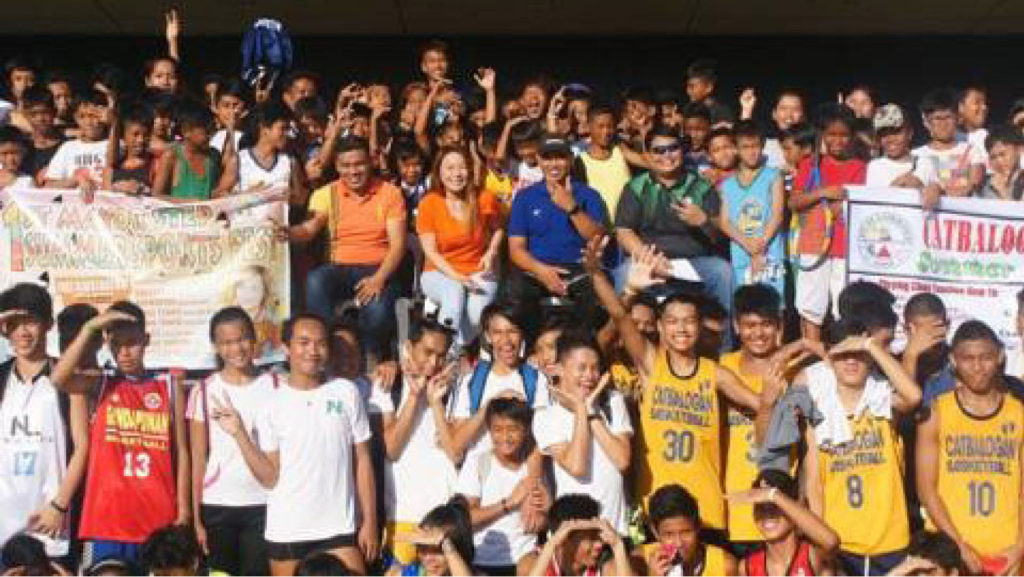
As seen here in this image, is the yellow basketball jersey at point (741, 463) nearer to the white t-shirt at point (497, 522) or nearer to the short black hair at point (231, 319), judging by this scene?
the white t-shirt at point (497, 522)

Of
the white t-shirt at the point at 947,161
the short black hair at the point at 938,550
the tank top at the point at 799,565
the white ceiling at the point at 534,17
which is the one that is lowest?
the tank top at the point at 799,565

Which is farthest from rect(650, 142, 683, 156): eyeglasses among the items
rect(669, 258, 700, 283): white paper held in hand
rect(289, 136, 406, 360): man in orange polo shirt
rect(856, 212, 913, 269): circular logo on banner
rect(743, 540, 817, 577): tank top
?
rect(743, 540, 817, 577): tank top

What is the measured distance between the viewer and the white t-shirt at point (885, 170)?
11141 millimetres

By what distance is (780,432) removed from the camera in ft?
30.2

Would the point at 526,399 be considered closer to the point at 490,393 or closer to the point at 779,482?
the point at 490,393

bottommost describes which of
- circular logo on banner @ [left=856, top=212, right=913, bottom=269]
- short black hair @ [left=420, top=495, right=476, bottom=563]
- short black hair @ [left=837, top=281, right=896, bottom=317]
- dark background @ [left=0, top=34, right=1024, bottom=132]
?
short black hair @ [left=420, top=495, right=476, bottom=563]

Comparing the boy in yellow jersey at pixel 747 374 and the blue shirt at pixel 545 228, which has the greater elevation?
the blue shirt at pixel 545 228

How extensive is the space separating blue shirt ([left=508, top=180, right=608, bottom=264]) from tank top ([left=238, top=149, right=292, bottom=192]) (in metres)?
1.37

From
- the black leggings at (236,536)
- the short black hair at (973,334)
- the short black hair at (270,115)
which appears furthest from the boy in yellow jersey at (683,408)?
the short black hair at (270,115)

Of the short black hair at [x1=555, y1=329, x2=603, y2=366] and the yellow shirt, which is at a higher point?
the yellow shirt

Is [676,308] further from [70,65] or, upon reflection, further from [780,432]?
[70,65]

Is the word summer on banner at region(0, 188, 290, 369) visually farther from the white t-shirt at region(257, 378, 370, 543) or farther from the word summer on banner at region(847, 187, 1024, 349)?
the word summer on banner at region(847, 187, 1024, 349)

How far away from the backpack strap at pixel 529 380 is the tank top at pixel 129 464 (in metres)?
1.86

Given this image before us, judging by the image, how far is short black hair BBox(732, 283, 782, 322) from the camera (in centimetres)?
962
